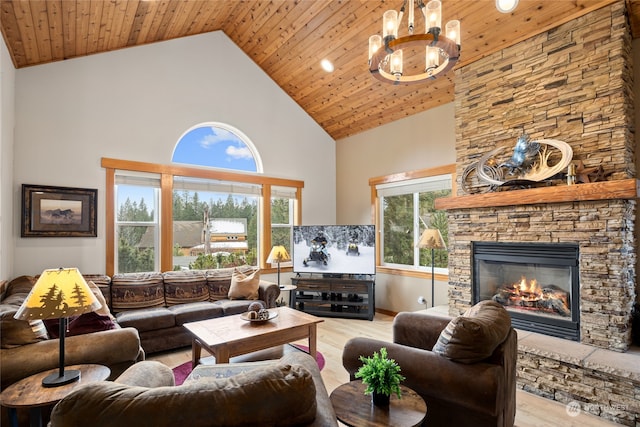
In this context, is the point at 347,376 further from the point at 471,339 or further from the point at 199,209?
the point at 199,209

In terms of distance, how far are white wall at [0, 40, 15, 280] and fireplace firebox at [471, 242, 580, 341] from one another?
496cm

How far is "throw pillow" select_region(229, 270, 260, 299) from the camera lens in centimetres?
453

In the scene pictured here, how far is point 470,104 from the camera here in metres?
4.04

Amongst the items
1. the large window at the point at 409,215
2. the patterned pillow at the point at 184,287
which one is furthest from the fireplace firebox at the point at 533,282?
the patterned pillow at the point at 184,287

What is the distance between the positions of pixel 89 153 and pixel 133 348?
298 cm

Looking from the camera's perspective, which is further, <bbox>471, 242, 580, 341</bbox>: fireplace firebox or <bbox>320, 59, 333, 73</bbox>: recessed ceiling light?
<bbox>320, 59, 333, 73</bbox>: recessed ceiling light

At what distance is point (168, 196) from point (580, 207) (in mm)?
4882

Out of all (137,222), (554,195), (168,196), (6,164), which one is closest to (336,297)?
(168,196)

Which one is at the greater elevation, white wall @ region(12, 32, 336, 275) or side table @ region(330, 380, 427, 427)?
white wall @ region(12, 32, 336, 275)

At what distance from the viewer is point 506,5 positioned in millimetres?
3074

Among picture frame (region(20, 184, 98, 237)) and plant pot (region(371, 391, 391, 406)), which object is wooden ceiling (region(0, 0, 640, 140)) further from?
plant pot (region(371, 391, 391, 406))

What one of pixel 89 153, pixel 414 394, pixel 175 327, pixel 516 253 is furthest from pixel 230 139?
pixel 414 394

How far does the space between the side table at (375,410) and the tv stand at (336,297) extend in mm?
3406

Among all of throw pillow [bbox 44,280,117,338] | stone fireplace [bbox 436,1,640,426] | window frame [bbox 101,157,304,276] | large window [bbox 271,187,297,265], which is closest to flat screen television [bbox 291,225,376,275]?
large window [bbox 271,187,297,265]
